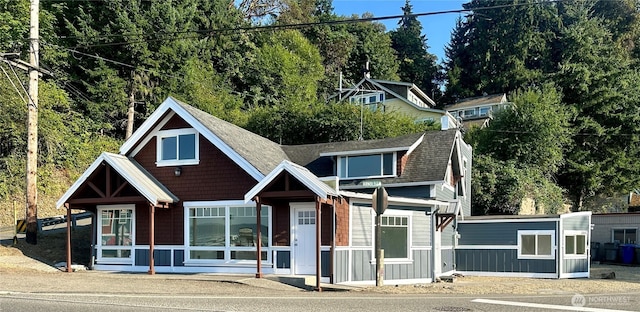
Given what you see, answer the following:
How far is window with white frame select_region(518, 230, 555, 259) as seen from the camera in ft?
72.6

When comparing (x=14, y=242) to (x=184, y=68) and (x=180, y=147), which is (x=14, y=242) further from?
(x=184, y=68)

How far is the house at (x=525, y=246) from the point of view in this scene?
72.3 ft

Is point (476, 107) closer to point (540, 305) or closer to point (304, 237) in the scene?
point (304, 237)

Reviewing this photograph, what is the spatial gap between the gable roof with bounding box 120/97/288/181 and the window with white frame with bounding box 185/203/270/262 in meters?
1.52

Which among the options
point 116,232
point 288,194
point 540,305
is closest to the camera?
point 540,305

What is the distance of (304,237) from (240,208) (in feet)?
8.55

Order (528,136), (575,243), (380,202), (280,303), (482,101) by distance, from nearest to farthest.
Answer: (280,303), (380,202), (575,243), (528,136), (482,101)

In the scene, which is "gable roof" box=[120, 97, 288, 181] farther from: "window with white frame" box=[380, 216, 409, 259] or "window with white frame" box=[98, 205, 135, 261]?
"window with white frame" box=[380, 216, 409, 259]

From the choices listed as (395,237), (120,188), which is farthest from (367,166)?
(120,188)

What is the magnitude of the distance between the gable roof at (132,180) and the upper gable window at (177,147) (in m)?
0.91

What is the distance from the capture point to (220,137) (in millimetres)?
19047

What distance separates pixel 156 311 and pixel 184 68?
3157cm

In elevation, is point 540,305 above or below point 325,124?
below

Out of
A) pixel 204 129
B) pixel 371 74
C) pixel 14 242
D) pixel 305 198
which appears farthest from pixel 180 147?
pixel 371 74
